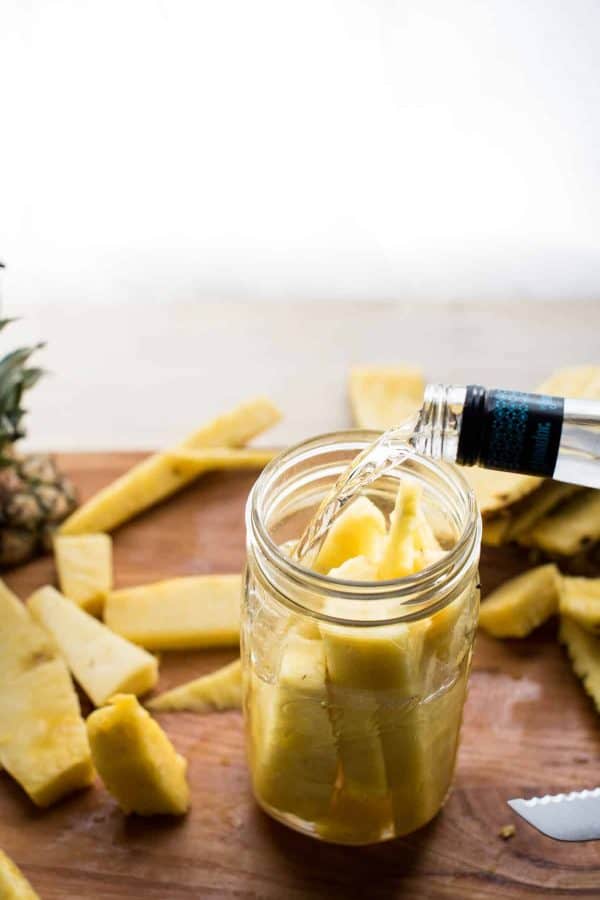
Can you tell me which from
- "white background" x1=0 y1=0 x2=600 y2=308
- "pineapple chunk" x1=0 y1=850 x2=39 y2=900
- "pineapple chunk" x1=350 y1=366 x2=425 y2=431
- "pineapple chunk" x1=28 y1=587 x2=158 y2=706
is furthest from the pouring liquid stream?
"white background" x1=0 y1=0 x2=600 y2=308

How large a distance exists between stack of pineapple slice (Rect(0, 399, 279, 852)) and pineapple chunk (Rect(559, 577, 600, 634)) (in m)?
0.49

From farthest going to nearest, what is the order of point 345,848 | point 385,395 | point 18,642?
point 385,395, point 18,642, point 345,848

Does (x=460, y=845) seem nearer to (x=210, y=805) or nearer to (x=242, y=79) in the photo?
(x=210, y=805)

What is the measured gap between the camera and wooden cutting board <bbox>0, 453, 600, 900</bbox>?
1316 mm

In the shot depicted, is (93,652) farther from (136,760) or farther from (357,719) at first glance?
(357,719)

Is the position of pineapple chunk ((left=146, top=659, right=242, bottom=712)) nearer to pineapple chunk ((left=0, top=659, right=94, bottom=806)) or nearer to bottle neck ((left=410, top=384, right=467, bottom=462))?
pineapple chunk ((left=0, top=659, right=94, bottom=806))

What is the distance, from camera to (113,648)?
153 cm

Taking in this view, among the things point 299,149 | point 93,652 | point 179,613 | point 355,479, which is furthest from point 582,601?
point 299,149

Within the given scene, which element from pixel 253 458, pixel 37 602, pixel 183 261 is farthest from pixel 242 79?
pixel 37 602

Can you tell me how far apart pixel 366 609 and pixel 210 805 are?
0.49 m

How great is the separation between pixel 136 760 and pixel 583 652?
68cm

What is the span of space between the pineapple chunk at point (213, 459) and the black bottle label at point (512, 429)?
0.74 meters

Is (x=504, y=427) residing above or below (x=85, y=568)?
above

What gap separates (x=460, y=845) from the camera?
1.36m
